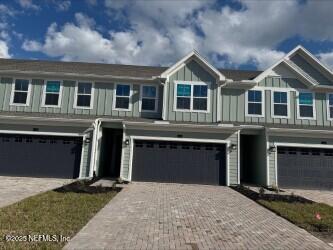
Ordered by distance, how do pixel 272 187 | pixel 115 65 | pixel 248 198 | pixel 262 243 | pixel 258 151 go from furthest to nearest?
1. pixel 115 65
2. pixel 258 151
3. pixel 272 187
4. pixel 248 198
5. pixel 262 243

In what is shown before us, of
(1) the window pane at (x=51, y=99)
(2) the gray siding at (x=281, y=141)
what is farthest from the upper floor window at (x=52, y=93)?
(2) the gray siding at (x=281, y=141)

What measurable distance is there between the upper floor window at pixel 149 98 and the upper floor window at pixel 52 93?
195 inches

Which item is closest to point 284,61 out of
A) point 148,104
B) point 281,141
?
point 281,141

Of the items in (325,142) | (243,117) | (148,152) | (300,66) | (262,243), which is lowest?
(262,243)

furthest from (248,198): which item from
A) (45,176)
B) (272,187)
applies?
(45,176)

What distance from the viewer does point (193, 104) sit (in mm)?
16094

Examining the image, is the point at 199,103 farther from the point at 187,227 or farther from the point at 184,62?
the point at 187,227

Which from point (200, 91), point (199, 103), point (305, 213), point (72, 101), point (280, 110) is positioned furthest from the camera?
point (72, 101)

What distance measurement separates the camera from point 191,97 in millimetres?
16156

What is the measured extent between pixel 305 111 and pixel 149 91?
30.1ft

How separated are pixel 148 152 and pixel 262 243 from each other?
977cm

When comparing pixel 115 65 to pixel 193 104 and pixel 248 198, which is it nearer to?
pixel 193 104

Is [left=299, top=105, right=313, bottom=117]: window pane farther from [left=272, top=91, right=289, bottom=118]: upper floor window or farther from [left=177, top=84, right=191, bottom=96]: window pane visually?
[left=177, top=84, right=191, bottom=96]: window pane

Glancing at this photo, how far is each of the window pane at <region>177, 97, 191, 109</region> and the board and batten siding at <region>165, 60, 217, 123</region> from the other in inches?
12.4
